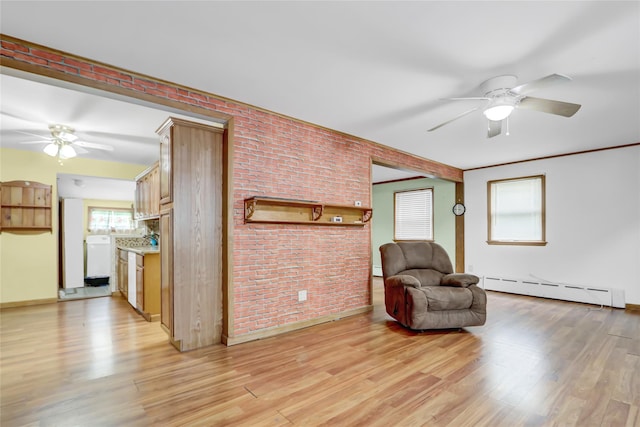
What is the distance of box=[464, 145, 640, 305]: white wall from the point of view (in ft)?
15.5

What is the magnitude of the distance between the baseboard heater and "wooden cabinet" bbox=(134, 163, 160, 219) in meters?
6.35

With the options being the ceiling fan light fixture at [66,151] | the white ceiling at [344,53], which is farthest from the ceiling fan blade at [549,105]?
the ceiling fan light fixture at [66,151]

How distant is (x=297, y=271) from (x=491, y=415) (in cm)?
232

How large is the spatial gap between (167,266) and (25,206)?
367 cm

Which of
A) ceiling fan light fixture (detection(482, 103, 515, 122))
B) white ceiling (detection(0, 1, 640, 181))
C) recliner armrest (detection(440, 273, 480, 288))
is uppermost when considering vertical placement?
white ceiling (detection(0, 1, 640, 181))

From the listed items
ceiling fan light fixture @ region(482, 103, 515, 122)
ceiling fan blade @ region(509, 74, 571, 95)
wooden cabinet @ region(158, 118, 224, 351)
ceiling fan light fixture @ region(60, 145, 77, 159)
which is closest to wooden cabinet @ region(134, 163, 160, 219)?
ceiling fan light fixture @ region(60, 145, 77, 159)

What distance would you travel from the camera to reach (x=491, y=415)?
1.97 m

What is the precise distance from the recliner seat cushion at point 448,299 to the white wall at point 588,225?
299 cm

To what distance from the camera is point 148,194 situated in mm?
5047

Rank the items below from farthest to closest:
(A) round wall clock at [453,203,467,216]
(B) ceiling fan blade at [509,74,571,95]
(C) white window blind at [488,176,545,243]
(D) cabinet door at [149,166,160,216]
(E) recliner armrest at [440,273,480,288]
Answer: (A) round wall clock at [453,203,467,216] → (C) white window blind at [488,176,545,243] → (D) cabinet door at [149,166,160,216] → (E) recliner armrest at [440,273,480,288] → (B) ceiling fan blade at [509,74,571,95]

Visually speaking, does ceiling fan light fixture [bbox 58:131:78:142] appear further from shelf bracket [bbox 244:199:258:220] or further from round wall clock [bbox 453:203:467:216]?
round wall clock [bbox 453:203:467:216]

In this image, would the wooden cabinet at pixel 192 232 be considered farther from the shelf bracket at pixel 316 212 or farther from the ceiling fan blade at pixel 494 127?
the ceiling fan blade at pixel 494 127

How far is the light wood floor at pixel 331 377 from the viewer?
1.98m

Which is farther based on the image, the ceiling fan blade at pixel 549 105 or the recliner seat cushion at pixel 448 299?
the recliner seat cushion at pixel 448 299
